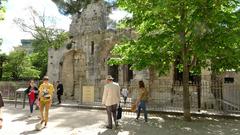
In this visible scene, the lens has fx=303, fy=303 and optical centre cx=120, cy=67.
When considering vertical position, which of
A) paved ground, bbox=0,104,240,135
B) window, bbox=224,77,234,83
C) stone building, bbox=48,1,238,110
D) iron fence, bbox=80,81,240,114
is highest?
stone building, bbox=48,1,238,110

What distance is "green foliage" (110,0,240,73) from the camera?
1182 cm

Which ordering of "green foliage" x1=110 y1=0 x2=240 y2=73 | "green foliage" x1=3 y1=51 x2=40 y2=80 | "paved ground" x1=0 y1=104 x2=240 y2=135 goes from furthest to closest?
"green foliage" x1=3 y1=51 x2=40 y2=80
"green foliage" x1=110 y1=0 x2=240 y2=73
"paved ground" x1=0 y1=104 x2=240 y2=135

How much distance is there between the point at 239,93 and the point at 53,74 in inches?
760

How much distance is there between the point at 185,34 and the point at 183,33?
286 mm

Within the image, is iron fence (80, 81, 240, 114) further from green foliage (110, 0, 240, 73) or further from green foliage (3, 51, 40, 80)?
green foliage (3, 51, 40, 80)

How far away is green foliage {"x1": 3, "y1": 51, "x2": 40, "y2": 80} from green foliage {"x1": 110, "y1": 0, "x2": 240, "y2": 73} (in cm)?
2849

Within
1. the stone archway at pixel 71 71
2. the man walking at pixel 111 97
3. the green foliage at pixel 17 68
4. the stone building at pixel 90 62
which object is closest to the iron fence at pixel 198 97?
the stone building at pixel 90 62

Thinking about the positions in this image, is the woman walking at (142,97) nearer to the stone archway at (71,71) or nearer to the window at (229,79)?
the window at (229,79)

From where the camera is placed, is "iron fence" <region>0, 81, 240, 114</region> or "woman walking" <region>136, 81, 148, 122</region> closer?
"woman walking" <region>136, 81, 148, 122</region>

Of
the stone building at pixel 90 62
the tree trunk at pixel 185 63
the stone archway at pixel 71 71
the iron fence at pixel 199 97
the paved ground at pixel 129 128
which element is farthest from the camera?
the stone archway at pixel 71 71

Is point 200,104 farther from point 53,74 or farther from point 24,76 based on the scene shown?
point 24,76

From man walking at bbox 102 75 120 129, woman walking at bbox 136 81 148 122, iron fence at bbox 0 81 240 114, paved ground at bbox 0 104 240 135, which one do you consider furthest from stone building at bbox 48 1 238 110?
man walking at bbox 102 75 120 129

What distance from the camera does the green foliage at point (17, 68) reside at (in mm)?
39156

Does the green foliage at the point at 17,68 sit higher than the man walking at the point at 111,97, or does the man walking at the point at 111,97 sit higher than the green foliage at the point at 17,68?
the green foliage at the point at 17,68
